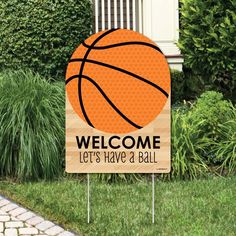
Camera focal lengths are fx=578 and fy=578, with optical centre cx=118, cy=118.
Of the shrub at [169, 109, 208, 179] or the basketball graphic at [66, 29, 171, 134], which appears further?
the shrub at [169, 109, 208, 179]

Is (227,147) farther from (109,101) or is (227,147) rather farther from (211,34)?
(109,101)

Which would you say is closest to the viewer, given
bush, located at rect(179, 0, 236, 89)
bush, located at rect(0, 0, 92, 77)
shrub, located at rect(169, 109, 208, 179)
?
shrub, located at rect(169, 109, 208, 179)

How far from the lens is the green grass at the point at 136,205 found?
5.26 metres

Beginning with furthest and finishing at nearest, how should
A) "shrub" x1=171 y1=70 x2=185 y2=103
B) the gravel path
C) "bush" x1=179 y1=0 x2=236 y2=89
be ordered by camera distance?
"shrub" x1=171 y1=70 x2=185 y2=103 → "bush" x1=179 y1=0 x2=236 y2=89 → the gravel path

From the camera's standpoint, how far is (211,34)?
26.5 feet

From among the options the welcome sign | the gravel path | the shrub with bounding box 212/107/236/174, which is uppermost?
the welcome sign

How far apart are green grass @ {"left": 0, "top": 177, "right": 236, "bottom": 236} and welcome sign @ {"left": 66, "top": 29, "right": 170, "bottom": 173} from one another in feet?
1.63

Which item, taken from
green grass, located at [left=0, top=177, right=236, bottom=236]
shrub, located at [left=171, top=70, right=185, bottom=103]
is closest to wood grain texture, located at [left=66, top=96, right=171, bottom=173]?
green grass, located at [left=0, top=177, right=236, bottom=236]

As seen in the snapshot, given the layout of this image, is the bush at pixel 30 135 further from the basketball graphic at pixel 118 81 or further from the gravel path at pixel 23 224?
the basketball graphic at pixel 118 81

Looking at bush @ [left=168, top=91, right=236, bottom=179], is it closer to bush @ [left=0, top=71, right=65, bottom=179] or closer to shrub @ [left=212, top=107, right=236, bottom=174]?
shrub @ [left=212, top=107, right=236, bottom=174]

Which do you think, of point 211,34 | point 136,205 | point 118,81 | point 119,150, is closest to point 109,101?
point 118,81

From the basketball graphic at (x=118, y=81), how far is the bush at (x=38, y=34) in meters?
4.37

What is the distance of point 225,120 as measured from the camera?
745 cm

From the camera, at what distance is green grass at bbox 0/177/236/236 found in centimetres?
526
